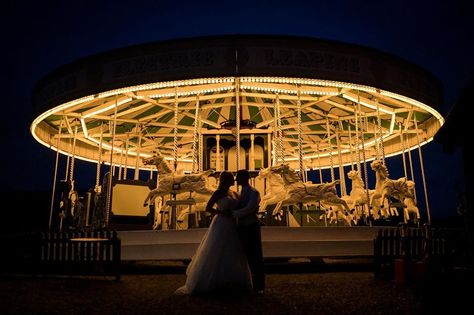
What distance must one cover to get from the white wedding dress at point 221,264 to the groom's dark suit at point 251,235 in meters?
0.23

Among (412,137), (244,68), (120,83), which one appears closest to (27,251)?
(120,83)

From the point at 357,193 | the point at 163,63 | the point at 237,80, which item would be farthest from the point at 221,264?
the point at 357,193

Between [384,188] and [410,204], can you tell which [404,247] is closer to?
[384,188]

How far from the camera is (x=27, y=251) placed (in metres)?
9.33

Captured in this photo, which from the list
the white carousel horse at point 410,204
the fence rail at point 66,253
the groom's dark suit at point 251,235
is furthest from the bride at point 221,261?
the white carousel horse at point 410,204

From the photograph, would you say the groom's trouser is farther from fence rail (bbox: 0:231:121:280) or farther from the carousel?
the carousel

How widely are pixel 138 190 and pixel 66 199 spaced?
11.3ft

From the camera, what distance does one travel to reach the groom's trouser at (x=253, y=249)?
5812 millimetres

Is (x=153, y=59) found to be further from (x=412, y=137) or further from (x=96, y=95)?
(x=412, y=137)

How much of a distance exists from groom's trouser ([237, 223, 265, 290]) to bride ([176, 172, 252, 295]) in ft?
0.85

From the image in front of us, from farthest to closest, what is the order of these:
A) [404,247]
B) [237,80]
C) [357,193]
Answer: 1. [357,193]
2. [237,80]
3. [404,247]

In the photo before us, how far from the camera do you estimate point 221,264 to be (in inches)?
213

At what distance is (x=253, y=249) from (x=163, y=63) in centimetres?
649

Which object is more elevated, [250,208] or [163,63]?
[163,63]
